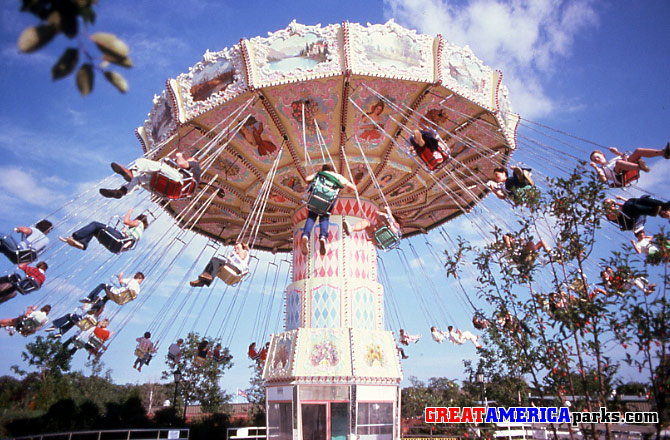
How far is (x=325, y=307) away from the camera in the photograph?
41.3 feet

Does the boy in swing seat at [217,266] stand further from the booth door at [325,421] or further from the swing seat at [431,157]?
the swing seat at [431,157]

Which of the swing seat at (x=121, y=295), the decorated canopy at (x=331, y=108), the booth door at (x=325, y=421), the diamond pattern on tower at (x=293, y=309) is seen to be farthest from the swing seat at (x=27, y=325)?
the booth door at (x=325, y=421)

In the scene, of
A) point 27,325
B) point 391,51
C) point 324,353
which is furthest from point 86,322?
point 391,51

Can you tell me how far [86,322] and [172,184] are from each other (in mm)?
4627

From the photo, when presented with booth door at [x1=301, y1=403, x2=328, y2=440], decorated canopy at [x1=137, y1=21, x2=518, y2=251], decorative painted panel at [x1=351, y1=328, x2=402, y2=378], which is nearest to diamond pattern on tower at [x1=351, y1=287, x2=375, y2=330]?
decorative painted panel at [x1=351, y1=328, x2=402, y2=378]

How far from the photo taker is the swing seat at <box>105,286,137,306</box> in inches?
422

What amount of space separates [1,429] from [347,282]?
11348 millimetres

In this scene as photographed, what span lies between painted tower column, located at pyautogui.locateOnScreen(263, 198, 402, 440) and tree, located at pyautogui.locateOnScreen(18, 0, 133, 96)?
10.7 m

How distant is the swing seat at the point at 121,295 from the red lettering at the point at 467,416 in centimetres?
776

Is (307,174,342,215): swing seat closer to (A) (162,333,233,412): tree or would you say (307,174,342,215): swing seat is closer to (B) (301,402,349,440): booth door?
(B) (301,402,349,440): booth door

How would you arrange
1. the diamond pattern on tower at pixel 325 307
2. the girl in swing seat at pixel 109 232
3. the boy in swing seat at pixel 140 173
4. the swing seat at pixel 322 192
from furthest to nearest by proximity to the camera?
the diamond pattern on tower at pixel 325 307 < the swing seat at pixel 322 192 < the girl in swing seat at pixel 109 232 < the boy in swing seat at pixel 140 173

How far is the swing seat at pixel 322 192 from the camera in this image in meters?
9.59

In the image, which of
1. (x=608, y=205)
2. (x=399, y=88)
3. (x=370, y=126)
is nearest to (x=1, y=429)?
(x=370, y=126)

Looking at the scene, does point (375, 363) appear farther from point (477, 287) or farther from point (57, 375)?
point (57, 375)
